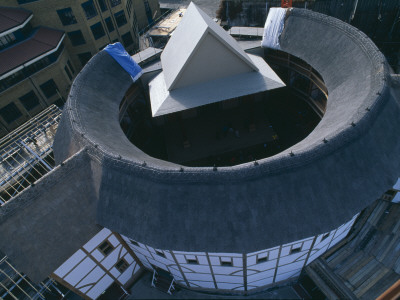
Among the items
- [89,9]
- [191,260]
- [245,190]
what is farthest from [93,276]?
[89,9]

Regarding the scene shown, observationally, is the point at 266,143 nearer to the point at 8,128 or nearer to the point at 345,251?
the point at 345,251

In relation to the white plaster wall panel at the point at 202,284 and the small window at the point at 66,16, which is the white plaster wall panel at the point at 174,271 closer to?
the white plaster wall panel at the point at 202,284

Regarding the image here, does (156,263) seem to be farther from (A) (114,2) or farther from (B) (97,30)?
(A) (114,2)

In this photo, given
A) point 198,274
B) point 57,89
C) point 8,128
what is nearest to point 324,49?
point 198,274

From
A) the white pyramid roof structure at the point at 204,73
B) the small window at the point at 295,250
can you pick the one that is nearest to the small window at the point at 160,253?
the small window at the point at 295,250

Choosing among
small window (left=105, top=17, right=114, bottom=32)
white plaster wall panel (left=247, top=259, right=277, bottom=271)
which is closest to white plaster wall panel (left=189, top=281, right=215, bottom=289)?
white plaster wall panel (left=247, top=259, right=277, bottom=271)

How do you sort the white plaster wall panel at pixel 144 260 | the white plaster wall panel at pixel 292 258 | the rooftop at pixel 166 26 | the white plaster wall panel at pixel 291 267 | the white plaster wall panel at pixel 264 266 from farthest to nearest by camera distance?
1. the rooftop at pixel 166 26
2. the white plaster wall panel at pixel 144 260
3. the white plaster wall panel at pixel 291 267
4. the white plaster wall panel at pixel 292 258
5. the white plaster wall panel at pixel 264 266

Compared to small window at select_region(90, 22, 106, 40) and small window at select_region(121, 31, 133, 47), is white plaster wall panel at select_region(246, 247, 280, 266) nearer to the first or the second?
small window at select_region(90, 22, 106, 40)
